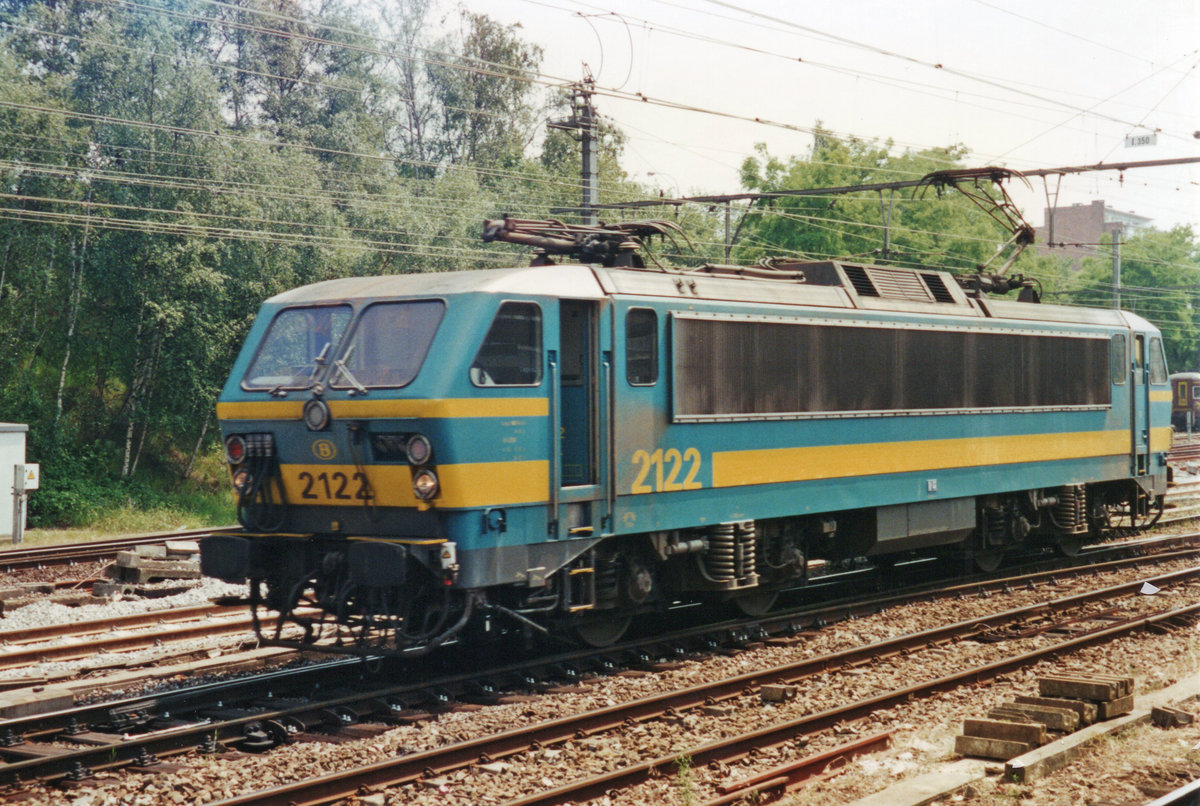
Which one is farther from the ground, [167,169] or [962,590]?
[167,169]

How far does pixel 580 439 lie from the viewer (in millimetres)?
10156

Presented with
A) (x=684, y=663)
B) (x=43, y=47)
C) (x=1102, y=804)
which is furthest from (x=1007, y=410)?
(x=43, y=47)

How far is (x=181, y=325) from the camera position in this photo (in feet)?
93.1

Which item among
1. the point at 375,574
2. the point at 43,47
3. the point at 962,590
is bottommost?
the point at 962,590

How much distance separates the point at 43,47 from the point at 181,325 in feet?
41.1

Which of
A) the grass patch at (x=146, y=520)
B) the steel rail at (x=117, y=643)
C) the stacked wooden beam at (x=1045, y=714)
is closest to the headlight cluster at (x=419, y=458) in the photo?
the steel rail at (x=117, y=643)

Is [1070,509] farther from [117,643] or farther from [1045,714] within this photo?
[117,643]

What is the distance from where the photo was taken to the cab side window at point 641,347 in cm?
1039

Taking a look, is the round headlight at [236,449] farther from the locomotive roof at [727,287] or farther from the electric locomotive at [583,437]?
the locomotive roof at [727,287]

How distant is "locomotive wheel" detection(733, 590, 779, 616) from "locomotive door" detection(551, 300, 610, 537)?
309cm

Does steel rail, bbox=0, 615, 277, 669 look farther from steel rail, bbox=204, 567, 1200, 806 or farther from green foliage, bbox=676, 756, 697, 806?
green foliage, bbox=676, 756, 697, 806

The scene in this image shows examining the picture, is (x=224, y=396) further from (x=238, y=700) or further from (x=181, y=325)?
(x=181, y=325)

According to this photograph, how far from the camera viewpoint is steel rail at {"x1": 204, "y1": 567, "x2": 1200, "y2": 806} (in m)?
6.96

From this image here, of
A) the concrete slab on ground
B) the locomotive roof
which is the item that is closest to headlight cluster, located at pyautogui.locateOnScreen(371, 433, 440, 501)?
the locomotive roof
